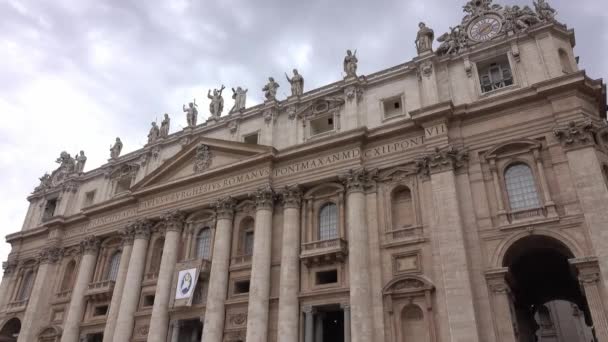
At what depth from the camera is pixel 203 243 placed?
1192 inches

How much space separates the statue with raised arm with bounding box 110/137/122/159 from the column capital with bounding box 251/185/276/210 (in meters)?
17.2

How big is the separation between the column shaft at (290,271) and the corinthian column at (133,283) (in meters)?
10.6

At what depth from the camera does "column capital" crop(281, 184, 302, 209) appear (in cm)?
2711

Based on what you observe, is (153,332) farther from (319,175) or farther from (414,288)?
(414,288)

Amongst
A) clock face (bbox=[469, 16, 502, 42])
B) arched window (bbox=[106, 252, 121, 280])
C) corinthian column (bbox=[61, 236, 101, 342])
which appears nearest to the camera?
clock face (bbox=[469, 16, 502, 42])

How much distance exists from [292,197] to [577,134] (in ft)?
47.6

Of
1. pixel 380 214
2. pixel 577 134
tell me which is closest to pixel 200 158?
pixel 380 214

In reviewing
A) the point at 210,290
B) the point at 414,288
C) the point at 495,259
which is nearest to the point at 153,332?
the point at 210,290

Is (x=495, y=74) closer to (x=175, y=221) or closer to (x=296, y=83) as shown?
(x=296, y=83)

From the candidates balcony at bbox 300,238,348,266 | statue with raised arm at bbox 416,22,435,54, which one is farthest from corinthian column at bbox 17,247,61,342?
statue with raised arm at bbox 416,22,435,54

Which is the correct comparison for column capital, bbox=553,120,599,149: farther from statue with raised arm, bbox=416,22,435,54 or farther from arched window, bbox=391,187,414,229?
statue with raised arm, bbox=416,22,435,54

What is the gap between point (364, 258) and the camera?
23.4 metres

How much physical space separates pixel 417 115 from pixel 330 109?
21.2 ft

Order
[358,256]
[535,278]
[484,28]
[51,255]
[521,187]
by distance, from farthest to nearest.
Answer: [51,255] < [484,28] < [535,278] < [358,256] < [521,187]
